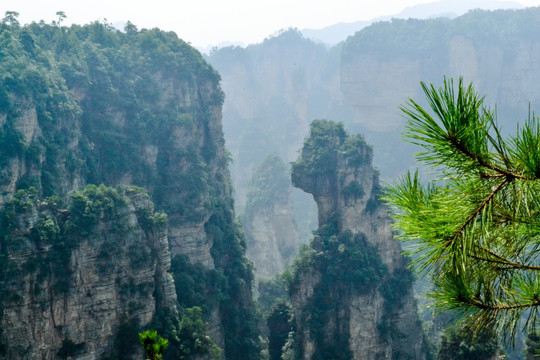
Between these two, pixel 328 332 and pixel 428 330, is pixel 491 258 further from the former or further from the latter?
pixel 428 330

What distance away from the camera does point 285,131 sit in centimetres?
9912

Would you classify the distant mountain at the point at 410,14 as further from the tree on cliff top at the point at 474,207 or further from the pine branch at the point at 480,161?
the pine branch at the point at 480,161

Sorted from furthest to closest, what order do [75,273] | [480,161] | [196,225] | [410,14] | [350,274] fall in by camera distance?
[410,14] → [196,225] → [350,274] → [75,273] → [480,161]

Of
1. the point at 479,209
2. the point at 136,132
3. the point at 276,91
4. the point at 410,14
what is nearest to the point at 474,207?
the point at 479,209

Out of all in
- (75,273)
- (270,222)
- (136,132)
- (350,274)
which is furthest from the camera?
(270,222)

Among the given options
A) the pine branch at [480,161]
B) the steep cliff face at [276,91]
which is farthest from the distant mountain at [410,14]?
the pine branch at [480,161]

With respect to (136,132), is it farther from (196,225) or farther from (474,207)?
(474,207)

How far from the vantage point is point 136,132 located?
35.6 m

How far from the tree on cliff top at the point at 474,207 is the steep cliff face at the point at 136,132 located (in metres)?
23.4

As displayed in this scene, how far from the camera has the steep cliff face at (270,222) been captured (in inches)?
2532

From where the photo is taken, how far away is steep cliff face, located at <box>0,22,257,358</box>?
2758 centimetres

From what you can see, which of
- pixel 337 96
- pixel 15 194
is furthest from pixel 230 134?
pixel 15 194

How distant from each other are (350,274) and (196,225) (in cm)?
1012

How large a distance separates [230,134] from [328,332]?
6909 cm
